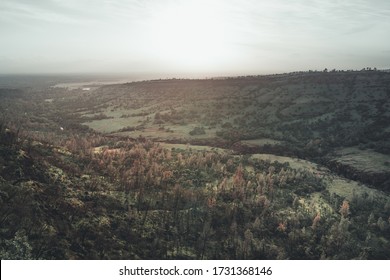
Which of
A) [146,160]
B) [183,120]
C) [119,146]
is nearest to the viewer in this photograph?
[146,160]

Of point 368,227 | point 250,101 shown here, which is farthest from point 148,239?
point 250,101

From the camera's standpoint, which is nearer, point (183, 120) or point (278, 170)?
point (278, 170)

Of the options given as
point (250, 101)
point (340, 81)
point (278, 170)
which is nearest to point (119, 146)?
point (278, 170)

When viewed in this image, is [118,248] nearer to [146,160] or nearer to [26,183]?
[26,183]

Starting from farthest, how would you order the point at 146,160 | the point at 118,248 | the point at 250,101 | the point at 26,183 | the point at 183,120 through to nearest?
Answer: the point at 250,101 < the point at 183,120 < the point at 146,160 < the point at 26,183 < the point at 118,248

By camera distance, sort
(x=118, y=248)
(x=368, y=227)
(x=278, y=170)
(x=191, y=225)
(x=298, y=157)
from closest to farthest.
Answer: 1. (x=118, y=248)
2. (x=191, y=225)
3. (x=368, y=227)
4. (x=278, y=170)
5. (x=298, y=157)

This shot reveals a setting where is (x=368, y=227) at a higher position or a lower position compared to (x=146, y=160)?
lower

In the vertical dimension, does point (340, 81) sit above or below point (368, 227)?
above

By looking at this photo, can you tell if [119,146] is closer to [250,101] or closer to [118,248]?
[118,248]
